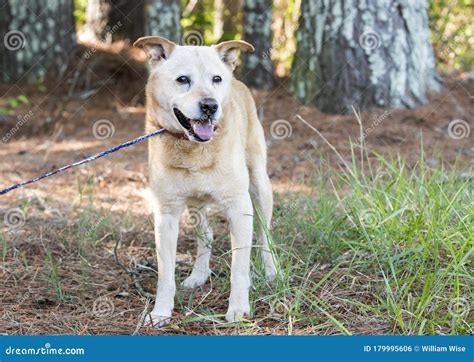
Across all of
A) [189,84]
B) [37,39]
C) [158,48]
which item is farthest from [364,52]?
[37,39]

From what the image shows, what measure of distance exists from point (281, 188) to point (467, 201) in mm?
1841

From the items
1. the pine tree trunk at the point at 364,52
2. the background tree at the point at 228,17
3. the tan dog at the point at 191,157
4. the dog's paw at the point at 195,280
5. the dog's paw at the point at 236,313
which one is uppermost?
the background tree at the point at 228,17

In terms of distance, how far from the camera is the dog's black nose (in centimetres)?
343

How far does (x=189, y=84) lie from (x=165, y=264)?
953 mm

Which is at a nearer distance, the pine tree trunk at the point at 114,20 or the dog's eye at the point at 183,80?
the dog's eye at the point at 183,80

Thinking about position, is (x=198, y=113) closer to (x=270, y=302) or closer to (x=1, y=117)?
(x=270, y=302)

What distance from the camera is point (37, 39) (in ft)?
28.1

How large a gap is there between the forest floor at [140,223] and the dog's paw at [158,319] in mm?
56

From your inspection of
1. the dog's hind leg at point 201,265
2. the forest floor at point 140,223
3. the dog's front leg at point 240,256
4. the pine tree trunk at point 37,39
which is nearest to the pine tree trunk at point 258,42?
the forest floor at point 140,223

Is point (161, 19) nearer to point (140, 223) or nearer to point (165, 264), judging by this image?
point (140, 223)

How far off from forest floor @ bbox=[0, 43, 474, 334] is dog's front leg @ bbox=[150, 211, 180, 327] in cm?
9

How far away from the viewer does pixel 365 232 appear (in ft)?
12.0

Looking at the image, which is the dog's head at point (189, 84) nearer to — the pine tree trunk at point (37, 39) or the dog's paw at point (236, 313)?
the dog's paw at point (236, 313)

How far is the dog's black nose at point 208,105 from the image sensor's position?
11.2 feet
